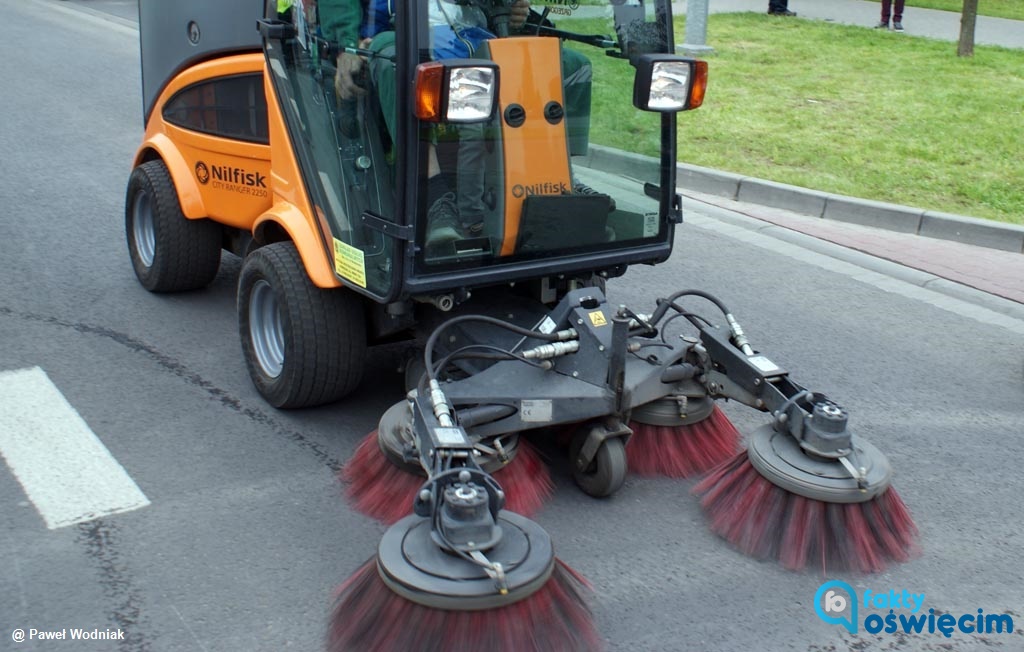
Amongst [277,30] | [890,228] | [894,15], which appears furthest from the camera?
[894,15]

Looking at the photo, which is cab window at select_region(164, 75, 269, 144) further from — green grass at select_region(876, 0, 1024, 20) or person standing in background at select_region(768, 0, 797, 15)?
green grass at select_region(876, 0, 1024, 20)

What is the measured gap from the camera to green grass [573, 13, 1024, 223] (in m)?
7.92

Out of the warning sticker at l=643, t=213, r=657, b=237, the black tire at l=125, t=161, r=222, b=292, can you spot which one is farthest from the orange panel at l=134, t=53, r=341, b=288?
the warning sticker at l=643, t=213, r=657, b=237

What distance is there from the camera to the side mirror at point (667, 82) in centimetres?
382

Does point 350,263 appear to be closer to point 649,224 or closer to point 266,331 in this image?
point 266,331

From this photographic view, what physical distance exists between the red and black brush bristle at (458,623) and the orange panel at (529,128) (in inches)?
54.9

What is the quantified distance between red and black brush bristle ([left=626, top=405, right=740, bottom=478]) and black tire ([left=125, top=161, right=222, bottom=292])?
8.84ft

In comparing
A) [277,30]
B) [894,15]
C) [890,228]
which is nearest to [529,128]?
[277,30]

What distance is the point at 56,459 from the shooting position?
4.02 meters

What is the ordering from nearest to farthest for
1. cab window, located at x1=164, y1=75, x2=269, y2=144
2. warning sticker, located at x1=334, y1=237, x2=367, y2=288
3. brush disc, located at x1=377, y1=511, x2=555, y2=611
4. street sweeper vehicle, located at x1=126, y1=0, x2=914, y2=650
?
brush disc, located at x1=377, y1=511, x2=555, y2=611 < street sweeper vehicle, located at x1=126, y1=0, x2=914, y2=650 < warning sticker, located at x1=334, y1=237, x2=367, y2=288 < cab window, located at x1=164, y1=75, x2=269, y2=144

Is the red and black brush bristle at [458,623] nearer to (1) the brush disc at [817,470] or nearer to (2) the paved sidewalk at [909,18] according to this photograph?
(1) the brush disc at [817,470]

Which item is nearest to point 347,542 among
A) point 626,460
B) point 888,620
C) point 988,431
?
point 626,460

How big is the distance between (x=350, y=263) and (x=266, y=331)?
0.85 meters

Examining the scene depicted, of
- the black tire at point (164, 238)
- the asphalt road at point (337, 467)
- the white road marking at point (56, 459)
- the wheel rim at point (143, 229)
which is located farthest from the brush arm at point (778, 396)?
the wheel rim at point (143, 229)
